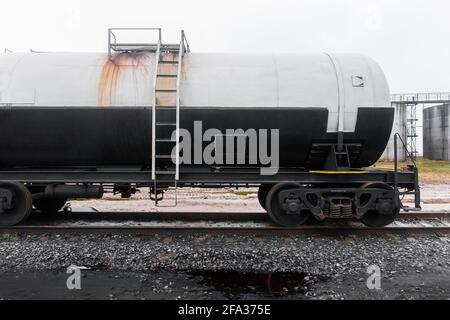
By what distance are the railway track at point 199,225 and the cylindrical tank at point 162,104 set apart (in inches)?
55.7

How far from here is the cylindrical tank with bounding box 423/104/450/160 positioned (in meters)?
41.8

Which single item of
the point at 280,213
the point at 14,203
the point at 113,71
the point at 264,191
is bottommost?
the point at 280,213

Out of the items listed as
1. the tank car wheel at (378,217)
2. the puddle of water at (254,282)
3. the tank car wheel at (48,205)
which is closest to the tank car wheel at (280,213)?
the tank car wheel at (378,217)

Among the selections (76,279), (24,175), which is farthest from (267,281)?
(24,175)

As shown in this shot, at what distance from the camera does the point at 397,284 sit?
4.64 m

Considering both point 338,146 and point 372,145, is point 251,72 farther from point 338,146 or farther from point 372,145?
point 372,145

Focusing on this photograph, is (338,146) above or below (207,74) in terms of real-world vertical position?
below

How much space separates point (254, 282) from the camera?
4711mm

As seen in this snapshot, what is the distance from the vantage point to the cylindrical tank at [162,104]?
21.3 feet

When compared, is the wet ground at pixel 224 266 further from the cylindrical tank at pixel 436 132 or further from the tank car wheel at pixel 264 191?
the cylindrical tank at pixel 436 132

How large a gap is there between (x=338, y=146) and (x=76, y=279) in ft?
17.5

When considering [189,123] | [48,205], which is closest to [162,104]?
[189,123]

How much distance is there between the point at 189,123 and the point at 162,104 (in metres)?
0.65

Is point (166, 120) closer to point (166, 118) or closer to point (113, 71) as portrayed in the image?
point (166, 118)
